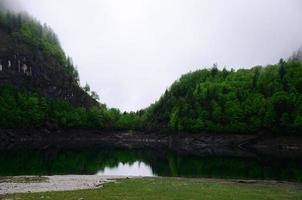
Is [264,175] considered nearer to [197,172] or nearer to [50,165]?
[197,172]

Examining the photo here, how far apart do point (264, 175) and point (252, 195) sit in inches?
1734

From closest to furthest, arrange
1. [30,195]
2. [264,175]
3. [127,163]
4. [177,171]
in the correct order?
[30,195] → [264,175] → [177,171] → [127,163]

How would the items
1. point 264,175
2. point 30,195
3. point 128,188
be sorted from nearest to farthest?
point 30,195 < point 128,188 < point 264,175

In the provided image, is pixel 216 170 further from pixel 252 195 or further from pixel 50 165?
pixel 252 195

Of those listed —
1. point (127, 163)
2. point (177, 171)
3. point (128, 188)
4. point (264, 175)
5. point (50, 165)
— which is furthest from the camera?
point (127, 163)

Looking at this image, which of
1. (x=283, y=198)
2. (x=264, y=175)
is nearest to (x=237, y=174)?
(x=264, y=175)

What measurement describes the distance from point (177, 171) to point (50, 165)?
30520 millimetres

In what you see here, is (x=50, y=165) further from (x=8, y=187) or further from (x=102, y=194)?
(x=102, y=194)

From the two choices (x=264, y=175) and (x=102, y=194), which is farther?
(x=264, y=175)

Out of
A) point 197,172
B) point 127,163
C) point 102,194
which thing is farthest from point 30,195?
point 127,163

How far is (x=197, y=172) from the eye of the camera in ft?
307

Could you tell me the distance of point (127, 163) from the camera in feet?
398

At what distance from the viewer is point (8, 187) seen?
5438 centimetres

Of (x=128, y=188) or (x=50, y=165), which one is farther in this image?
(x=50, y=165)
